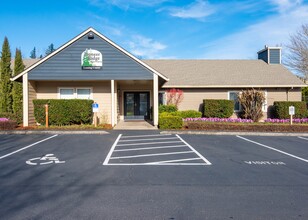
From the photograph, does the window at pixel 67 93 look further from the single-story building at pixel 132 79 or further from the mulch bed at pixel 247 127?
the mulch bed at pixel 247 127

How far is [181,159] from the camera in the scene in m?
7.52

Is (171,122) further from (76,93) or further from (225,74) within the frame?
(225,74)

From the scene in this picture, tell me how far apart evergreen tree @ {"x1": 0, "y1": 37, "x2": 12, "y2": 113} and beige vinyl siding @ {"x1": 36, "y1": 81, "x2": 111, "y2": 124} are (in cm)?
365

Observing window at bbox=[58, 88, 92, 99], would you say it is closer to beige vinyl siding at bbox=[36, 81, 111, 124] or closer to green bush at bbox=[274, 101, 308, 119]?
beige vinyl siding at bbox=[36, 81, 111, 124]

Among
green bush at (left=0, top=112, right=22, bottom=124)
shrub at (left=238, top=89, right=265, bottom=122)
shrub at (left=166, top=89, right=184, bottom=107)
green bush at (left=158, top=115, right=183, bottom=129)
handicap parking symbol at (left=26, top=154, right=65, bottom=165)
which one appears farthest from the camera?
shrub at (left=166, top=89, right=184, bottom=107)

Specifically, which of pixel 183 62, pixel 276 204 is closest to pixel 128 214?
pixel 276 204

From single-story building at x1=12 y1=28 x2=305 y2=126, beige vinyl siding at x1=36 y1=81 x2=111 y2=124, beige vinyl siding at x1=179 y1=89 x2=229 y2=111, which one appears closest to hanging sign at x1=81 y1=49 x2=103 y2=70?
single-story building at x1=12 y1=28 x2=305 y2=126

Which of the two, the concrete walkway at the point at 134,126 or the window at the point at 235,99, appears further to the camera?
the window at the point at 235,99

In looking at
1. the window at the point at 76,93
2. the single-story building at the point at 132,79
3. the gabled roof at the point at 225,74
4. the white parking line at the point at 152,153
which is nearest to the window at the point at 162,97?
the single-story building at the point at 132,79

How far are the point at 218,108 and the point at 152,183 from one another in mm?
14080

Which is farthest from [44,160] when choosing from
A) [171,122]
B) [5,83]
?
[5,83]

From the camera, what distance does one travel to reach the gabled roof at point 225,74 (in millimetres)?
19562

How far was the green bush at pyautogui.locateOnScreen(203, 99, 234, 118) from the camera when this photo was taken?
59.9 feet

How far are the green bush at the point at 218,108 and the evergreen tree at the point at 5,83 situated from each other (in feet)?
49.5
